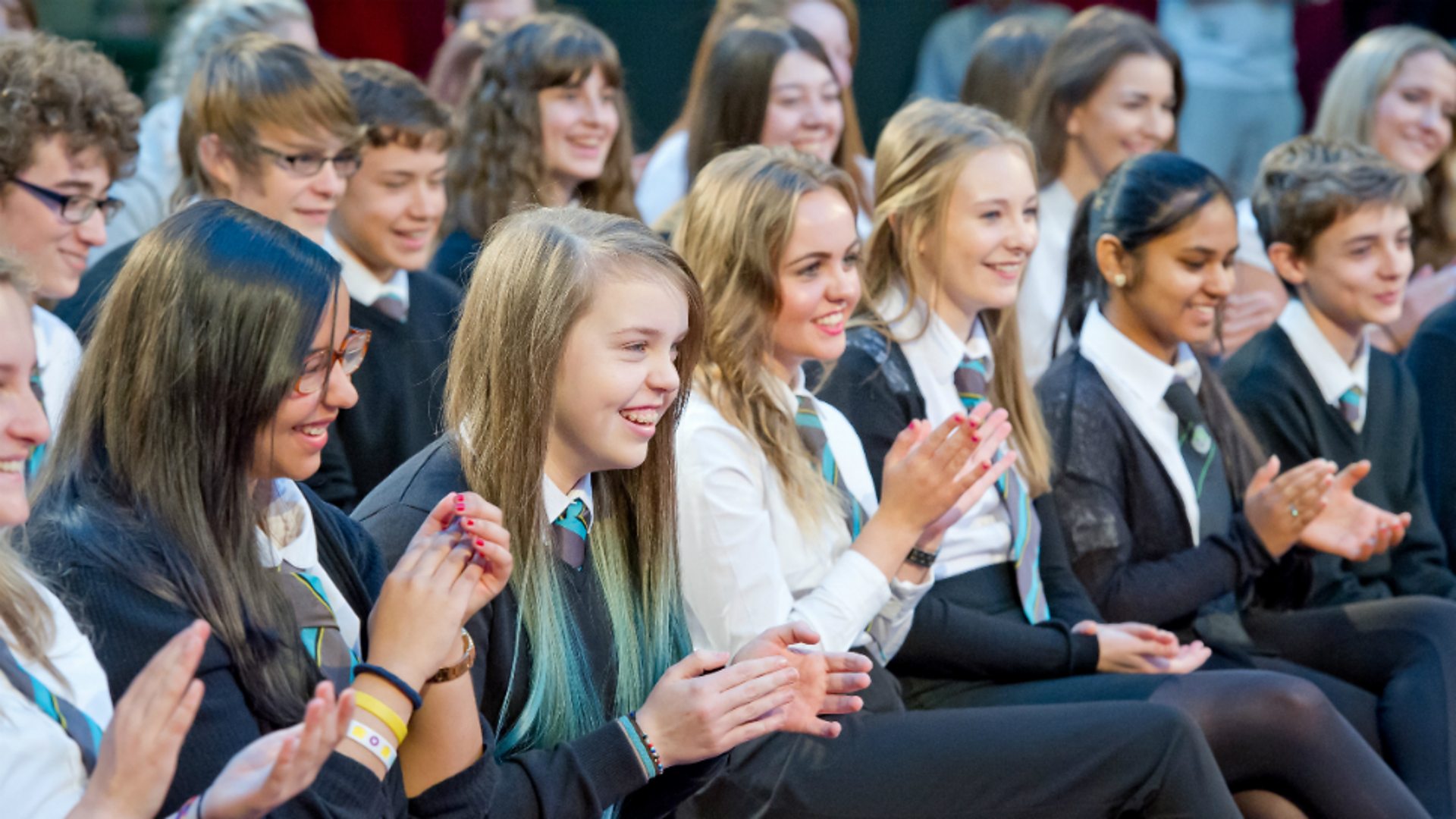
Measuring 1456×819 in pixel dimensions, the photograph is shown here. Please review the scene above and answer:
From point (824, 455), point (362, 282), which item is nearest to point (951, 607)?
point (824, 455)

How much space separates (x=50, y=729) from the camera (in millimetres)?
1420

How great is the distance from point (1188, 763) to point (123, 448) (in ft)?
4.78

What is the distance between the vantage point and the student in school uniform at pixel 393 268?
2.92 m

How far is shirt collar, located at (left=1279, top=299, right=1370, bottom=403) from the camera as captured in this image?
3.28 metres

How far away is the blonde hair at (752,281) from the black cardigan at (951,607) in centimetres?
26

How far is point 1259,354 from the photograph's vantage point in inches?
131

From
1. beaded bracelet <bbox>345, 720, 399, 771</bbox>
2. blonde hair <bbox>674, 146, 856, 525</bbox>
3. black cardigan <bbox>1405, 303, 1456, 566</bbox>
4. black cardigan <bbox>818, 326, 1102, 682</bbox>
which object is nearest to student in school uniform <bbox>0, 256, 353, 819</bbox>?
beaded bracelet <bbox>345, 720, 399, 771</bbox>

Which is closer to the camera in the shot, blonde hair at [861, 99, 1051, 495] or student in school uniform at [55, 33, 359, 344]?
blonde hair at [861, 99, 1051, 495]

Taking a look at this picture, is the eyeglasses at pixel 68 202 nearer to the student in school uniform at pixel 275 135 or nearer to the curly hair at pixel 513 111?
the student in school uniform at pixel 275 135

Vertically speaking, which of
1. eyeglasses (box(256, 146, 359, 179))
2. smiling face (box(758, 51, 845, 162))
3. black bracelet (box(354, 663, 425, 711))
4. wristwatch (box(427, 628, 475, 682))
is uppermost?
smiling face (box(758, 51, 845, 162))

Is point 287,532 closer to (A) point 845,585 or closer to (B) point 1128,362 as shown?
(A) point 845,585

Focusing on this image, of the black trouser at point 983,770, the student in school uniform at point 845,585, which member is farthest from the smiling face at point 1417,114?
the black trouser at point 983,770

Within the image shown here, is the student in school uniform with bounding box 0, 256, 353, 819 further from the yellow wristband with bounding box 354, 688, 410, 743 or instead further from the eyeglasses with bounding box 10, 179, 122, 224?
the eyeglasses with bounding box 10, 179, 122, 224

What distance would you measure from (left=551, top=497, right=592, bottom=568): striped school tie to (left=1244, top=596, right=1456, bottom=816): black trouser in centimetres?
153
